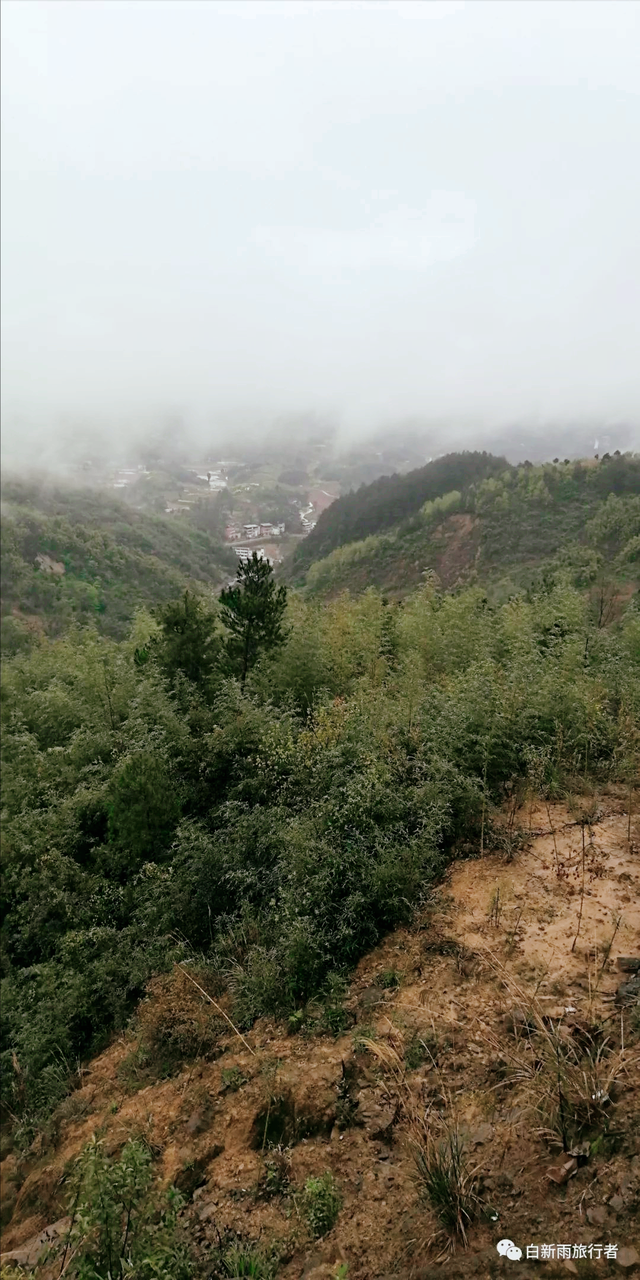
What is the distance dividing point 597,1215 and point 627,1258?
256 mm

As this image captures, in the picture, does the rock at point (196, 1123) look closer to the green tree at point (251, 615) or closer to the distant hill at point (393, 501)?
the green tree at point (251, 615)

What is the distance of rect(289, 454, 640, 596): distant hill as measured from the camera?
4450cm

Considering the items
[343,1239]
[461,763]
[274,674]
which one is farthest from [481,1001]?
[274,674]

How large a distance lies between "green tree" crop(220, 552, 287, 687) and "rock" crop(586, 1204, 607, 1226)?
34.1ft

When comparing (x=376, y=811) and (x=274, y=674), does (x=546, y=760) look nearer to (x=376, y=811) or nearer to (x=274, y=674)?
(x=376, y=811)

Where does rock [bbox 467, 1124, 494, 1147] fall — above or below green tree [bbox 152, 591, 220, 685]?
below

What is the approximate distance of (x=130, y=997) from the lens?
7605 mm

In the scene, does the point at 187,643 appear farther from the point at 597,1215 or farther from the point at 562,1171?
the point at 597,1215

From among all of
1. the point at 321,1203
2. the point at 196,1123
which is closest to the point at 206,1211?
the point at 196,1123

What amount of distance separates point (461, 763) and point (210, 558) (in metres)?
108

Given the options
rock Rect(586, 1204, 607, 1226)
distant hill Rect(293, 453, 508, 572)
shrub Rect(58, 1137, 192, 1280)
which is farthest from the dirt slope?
distant hill Rect(293, 453, 508, 572)

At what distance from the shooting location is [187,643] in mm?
13805

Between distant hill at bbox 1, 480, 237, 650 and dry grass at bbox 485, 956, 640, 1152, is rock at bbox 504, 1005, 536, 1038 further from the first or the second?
distant hill at bbox 1, 480, 237, 650

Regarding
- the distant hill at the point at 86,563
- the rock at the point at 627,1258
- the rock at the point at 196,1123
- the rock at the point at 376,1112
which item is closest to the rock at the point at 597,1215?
Answer: the rock at the point at 627,1258
